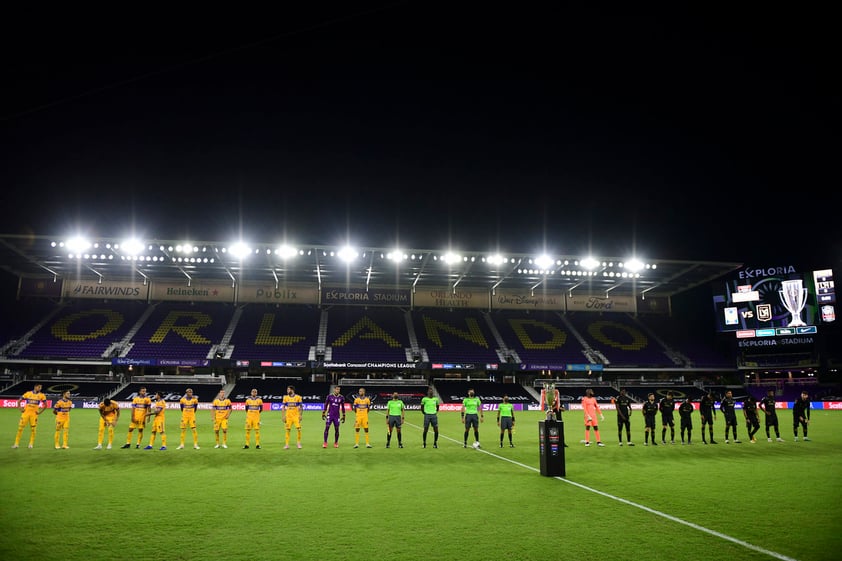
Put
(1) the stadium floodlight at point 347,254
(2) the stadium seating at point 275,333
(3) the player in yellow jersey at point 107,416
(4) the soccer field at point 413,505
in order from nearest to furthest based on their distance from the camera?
(4) the soccer field at point 413,505
(3) the player in yellow jersey at point 107,416
(1) the stadium floodlight at point 347,254
(2) the stadium seating at point 275,333

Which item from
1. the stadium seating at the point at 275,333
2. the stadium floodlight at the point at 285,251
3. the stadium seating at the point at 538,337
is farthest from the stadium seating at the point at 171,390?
the stadium seating at the point at 538,337

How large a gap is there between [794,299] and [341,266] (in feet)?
135

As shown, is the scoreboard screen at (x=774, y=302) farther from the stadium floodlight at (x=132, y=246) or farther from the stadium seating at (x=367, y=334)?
the stadium floodlight at (x=132, y=246)

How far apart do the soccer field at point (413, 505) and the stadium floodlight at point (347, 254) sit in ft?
85.1

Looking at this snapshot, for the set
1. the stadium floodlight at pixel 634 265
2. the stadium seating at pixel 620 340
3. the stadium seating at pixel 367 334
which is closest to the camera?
the stadium floodlight at pixel 634 265

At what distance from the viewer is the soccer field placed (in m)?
6.45

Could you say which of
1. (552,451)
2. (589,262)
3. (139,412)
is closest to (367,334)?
(589,262)

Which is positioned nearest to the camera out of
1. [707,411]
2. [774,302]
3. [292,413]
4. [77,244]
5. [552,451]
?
[552,451]

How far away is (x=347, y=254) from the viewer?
4238 centimetres

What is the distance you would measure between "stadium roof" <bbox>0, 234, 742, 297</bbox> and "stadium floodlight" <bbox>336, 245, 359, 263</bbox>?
0.13 m

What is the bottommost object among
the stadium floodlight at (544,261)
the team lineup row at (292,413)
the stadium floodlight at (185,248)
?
the team lineup row at (292,413)

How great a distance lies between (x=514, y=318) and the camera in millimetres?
56531

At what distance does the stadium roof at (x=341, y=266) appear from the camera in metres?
42.2

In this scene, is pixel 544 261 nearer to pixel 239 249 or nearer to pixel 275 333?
pixel 239 249
